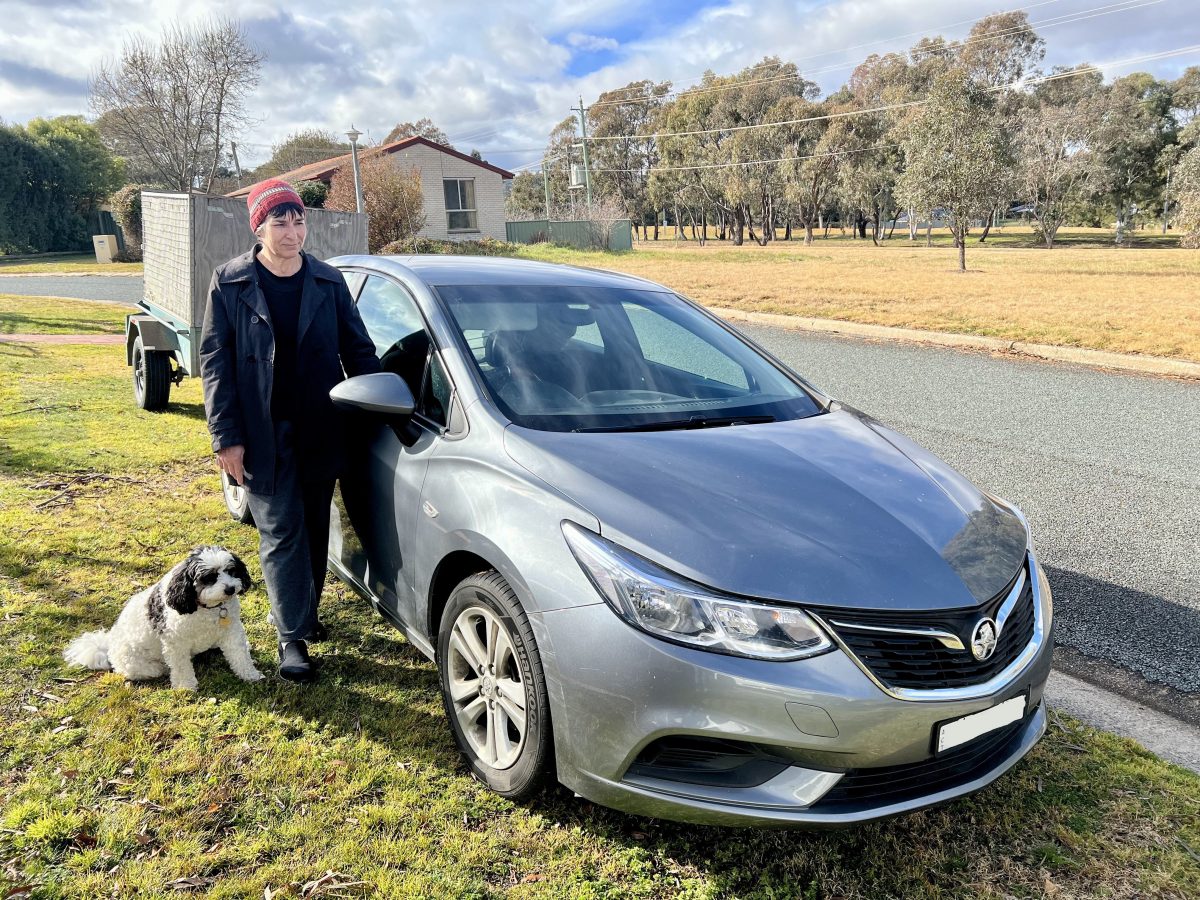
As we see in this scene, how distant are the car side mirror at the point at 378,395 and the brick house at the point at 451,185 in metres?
37.0

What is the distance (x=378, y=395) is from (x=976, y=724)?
2.10 metres

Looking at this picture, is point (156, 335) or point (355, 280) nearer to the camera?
point (355, 280)

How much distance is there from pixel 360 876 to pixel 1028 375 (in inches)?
371

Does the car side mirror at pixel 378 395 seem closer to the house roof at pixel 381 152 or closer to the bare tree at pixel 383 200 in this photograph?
the bare tree at pixel 383 200

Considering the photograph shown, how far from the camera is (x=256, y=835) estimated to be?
95.1 inches

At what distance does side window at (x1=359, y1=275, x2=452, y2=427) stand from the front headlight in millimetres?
1077

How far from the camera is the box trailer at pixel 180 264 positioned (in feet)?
21.3

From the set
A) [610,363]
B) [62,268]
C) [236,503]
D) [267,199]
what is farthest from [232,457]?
[62,268]

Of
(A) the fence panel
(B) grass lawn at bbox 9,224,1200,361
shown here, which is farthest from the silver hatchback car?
(A) the fence panel

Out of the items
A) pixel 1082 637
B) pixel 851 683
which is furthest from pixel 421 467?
pixel 1082 637

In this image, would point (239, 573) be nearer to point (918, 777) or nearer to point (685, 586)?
point (685, 586)

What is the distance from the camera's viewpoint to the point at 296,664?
323cm

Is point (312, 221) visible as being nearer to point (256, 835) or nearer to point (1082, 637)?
point (256, 835)

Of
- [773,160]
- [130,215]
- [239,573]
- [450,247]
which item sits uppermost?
[773,160]
